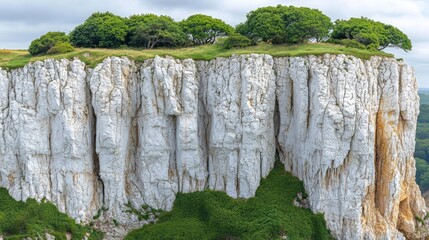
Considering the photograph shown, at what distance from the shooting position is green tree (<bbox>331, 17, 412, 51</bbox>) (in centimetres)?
3691

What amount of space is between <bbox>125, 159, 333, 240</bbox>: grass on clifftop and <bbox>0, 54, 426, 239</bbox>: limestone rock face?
0.87m

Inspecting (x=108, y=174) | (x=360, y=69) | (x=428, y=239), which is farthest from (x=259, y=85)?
(x=428, y=239)

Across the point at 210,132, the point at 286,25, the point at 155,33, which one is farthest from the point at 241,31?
the point at 210,132

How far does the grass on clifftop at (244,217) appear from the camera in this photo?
27984mm

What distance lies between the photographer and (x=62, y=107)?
29.8m

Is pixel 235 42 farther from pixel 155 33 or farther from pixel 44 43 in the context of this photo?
pixel 44 43

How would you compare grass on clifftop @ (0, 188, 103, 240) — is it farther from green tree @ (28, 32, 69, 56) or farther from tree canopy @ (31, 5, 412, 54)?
green tree @ (28, 32, 69, 56)

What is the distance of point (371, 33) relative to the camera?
37.6 metres

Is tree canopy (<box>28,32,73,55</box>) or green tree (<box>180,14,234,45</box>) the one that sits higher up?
green tree (<box>180,14,234,45</box>)

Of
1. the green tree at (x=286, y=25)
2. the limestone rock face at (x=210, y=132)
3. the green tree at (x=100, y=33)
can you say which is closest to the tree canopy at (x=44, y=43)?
the green tree at (x=100, y=33)

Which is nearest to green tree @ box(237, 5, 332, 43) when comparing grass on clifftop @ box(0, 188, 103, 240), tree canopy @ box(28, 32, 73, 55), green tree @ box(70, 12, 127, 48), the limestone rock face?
the limestone rock face

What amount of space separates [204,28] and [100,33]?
960cm

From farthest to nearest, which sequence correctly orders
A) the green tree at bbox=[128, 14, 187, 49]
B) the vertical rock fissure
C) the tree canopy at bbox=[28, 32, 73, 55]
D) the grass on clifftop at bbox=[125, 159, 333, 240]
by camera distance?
the green tree at bbox=[128, 14, 187, 49] < the tree canopy at bbox=[28, 32, 73, 55] < the vertical rock fissure < the grass on clifftop at bbox=[125, 159, 333, 240]

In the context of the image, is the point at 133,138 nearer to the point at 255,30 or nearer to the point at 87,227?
the point at 87,227
